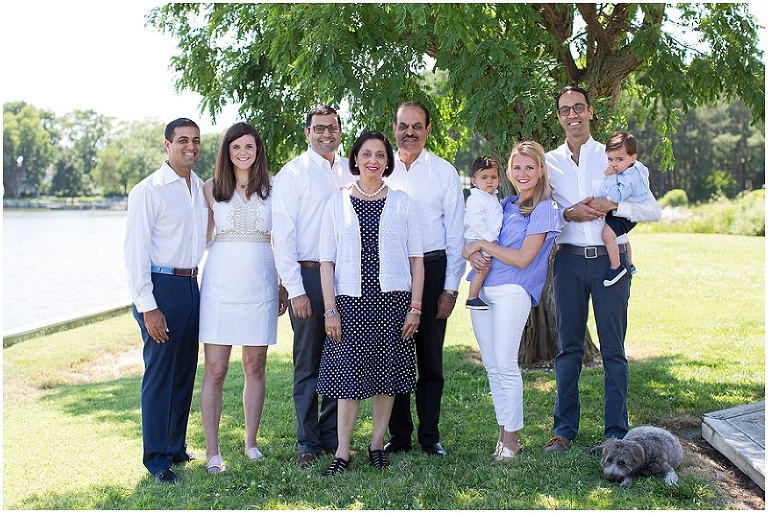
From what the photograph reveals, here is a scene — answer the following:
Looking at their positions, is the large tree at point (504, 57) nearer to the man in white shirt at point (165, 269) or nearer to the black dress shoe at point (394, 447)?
the man in white shirt at point (165, 269)

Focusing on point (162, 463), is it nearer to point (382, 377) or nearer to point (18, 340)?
point (382, 377)

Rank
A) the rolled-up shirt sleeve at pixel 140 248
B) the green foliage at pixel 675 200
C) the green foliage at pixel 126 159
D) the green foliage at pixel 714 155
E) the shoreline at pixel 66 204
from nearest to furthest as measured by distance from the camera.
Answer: the rolled-up shirt sleeve at pixel 140 248
the green foliage at pixel 675 200
the green foliage at pixel 714 155
the shoreline at pixel 66 204
the green foliage at pixel 126 159

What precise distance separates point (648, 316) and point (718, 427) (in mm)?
6765

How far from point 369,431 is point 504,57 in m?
3.00

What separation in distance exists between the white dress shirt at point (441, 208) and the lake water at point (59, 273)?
1129 centimetres

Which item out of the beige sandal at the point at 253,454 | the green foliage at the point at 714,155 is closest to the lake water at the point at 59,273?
the beige sandal at the point at 253,454

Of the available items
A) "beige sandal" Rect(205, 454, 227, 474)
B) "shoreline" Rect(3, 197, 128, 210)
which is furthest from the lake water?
"shoreline" Rect(3, 197, 128, 210)

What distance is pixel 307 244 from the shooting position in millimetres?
4809

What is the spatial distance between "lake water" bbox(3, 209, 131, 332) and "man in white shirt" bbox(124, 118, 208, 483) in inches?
415

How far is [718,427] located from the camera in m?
5.34

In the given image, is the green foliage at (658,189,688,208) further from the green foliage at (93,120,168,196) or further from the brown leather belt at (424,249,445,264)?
the green foliage at (93,120,168,196)

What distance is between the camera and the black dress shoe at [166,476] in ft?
15.4

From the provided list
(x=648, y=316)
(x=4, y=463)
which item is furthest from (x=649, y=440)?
(x=648, y=316)

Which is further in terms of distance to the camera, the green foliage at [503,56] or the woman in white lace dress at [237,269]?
the green foliage at [503,56]
